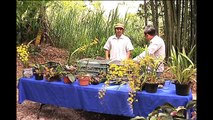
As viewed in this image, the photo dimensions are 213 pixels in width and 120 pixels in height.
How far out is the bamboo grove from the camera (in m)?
5.37

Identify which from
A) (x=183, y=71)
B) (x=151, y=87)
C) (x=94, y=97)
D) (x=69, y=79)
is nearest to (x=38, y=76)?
(x=69, y=79)

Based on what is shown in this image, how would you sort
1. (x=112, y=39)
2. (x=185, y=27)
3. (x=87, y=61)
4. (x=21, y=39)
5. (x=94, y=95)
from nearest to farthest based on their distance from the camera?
1. (x=94, y=95)
2. (x=87, y=61)
3. (x=112, y=39)
4. (x=185, y=27)
5. (x=21, y=39)

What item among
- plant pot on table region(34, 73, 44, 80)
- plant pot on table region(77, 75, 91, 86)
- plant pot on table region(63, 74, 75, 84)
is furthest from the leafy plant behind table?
plant pot on table region(34, 73, 44, 80)

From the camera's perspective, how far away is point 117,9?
710 cm

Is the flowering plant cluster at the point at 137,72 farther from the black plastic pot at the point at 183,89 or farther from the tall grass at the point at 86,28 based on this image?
the tall grass at the point at 86,28

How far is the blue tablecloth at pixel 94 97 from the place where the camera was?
114 inches

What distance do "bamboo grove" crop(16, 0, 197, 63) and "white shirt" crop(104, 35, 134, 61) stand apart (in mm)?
1207

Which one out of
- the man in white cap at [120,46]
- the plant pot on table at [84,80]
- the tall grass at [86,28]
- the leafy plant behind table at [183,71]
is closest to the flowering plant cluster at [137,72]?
the leafy plant behind table at [183,71]

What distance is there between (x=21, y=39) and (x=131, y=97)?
233 inches

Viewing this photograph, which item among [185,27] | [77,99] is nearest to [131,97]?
[77,99]

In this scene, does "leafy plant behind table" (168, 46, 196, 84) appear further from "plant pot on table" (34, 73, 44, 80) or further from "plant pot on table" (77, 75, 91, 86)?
"plant pot on table" (34, 73, 44, 80)

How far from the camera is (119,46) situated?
4.22 metres

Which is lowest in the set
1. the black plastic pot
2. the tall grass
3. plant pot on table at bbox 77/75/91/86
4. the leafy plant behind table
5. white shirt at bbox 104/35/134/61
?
the black plastic pot
